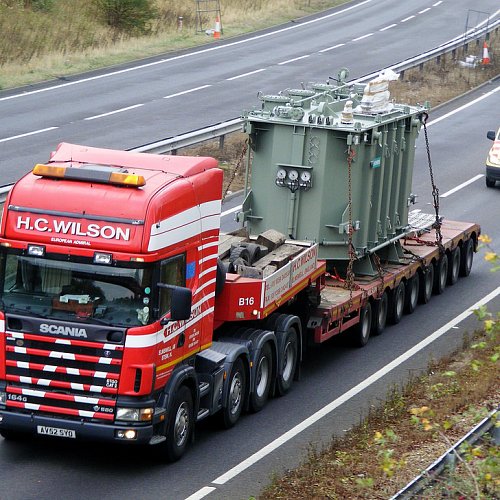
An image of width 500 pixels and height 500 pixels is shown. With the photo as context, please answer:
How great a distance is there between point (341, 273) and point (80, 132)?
48.0ft

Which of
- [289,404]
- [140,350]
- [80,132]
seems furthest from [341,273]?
[80,132]

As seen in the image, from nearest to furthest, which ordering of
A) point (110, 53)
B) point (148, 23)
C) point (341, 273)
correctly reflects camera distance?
point (341, 273) → point (110, 53) → point (148, 23)

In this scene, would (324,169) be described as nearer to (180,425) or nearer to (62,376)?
(180,425)

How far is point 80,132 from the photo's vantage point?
31.5m

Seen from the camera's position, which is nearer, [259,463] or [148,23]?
[259,463]

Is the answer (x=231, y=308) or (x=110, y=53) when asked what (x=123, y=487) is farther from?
(x=110, y=53)

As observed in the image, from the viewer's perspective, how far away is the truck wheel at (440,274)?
21.2 metres

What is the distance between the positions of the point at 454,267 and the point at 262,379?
7.90 meters

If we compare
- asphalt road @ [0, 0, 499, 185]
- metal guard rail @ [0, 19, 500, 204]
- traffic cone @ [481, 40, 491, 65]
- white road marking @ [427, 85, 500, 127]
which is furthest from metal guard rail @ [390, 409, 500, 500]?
traffic cone @ [481, 40, 491, 65]

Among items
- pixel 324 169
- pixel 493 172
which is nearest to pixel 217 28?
pixel 493 172

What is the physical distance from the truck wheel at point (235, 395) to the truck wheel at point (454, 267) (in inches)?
327

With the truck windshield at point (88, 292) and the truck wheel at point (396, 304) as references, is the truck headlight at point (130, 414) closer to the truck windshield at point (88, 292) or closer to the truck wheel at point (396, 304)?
the truck windshield at point (88, 292)

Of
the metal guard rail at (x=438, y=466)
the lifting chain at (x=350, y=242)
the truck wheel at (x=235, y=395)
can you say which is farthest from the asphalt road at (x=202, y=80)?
the metal guard rail at (x=438, y=466)

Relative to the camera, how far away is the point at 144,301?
12.2 m
